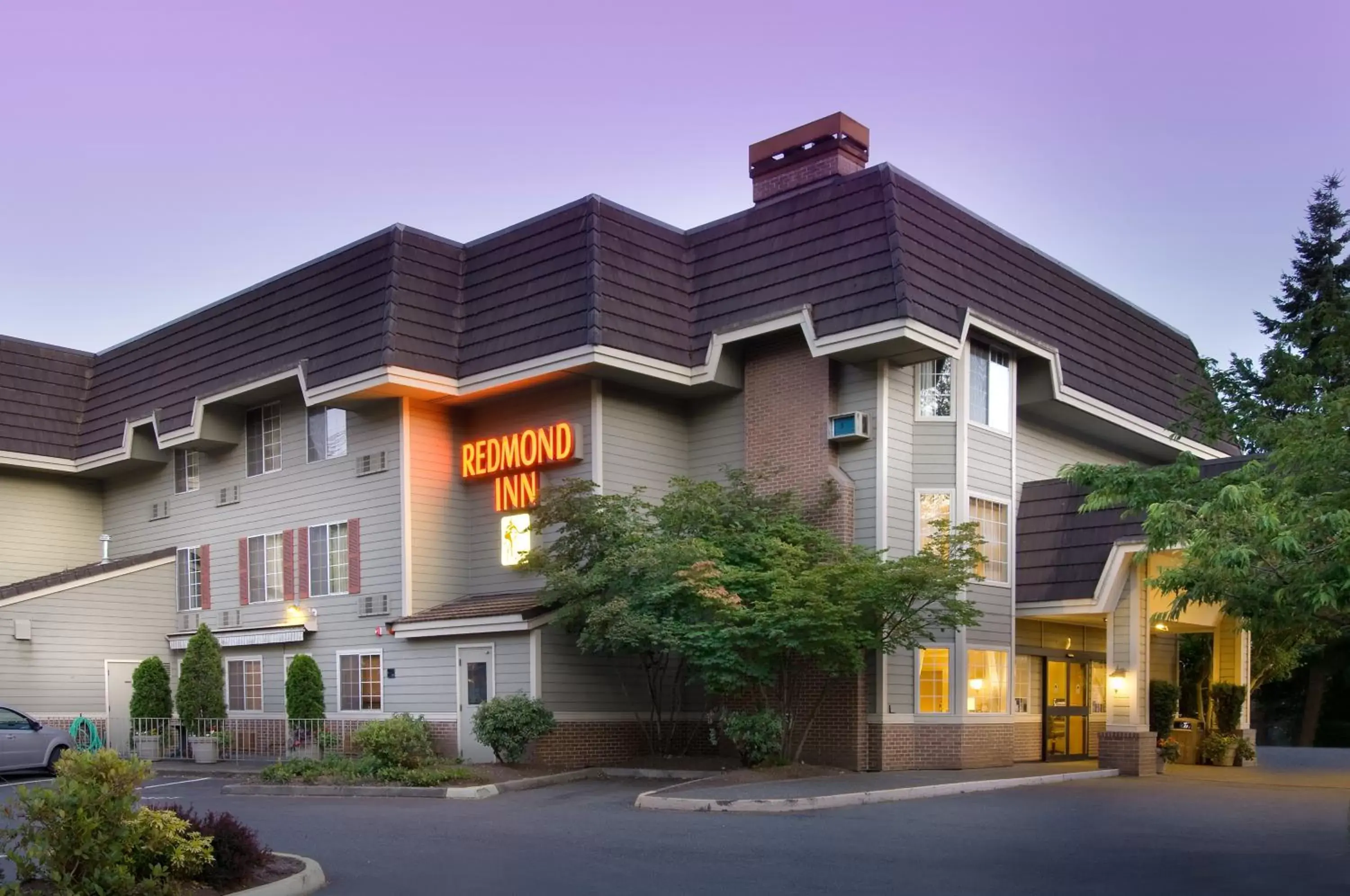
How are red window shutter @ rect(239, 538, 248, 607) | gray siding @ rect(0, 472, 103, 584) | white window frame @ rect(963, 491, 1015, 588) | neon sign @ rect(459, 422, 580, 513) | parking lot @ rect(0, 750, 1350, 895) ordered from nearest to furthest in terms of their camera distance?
parking lot @ rect(0, 750, 1350, 895) → white window frame @ rect(963, 491, 1015, 588) → neon sign @ rect(459, 422, 580, 513) → red window shutter @ rect(239, 538, 248, 607) → gray siding @ rect(0, 472, 103, 584)

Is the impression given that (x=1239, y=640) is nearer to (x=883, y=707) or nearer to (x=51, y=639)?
(x=883, y=707)

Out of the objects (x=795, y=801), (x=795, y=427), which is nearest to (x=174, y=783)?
(x=795, y=801)

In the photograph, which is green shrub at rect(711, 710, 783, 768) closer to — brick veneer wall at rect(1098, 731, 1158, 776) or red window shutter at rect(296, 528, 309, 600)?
brick veneer wall at rect(1098, 731, 1158, 776)

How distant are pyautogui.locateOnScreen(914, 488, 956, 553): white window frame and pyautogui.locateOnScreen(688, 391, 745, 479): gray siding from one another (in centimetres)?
320

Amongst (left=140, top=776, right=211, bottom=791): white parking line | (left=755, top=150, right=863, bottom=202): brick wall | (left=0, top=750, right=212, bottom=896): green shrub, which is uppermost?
(left=755, top=150, right=863, bottom=202): brick wall

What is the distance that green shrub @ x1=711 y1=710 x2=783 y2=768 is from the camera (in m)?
20.9

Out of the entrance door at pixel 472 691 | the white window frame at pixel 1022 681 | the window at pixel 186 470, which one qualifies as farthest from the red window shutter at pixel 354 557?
the white window frame at pixel 1022 681

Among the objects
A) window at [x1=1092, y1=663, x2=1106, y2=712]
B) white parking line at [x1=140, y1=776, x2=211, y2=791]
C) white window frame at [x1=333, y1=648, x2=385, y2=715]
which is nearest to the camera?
white parking line at [x1=140, y1=776, x2=211, y2=791]

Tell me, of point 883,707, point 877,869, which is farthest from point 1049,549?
point 877,869

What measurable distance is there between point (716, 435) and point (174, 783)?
36.9 ft

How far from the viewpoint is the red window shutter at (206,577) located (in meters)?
30.3

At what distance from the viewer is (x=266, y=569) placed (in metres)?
28.9

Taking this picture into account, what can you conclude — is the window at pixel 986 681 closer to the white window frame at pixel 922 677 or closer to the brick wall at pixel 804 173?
the white window frame at pixel 922 677

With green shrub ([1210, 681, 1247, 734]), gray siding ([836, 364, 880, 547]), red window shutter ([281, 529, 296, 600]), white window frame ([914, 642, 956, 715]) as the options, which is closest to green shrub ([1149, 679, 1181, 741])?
green shrub ([1210, 681, 1247, 734])
